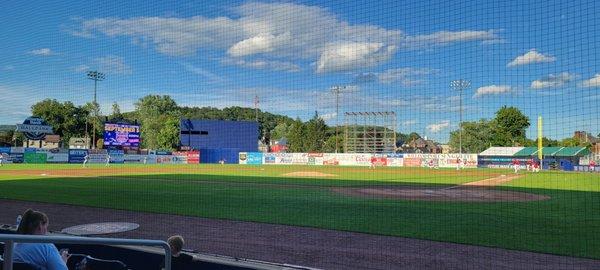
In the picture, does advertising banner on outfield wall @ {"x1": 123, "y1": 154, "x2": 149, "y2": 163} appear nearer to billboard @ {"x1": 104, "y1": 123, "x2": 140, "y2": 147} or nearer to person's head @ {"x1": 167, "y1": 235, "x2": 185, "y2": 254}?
billboard @ {"x1": 104, "y1": 123, "x2": 140, "y2": 147}

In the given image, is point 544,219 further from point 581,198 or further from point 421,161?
point 421,161

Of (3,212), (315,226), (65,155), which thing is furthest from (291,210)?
(65,155)

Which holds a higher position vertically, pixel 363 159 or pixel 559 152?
pixel 559 152

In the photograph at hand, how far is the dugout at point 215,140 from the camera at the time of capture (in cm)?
5091

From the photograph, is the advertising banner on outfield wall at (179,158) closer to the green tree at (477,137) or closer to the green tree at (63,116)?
the green tree at (63,116)

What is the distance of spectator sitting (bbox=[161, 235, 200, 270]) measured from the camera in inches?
175

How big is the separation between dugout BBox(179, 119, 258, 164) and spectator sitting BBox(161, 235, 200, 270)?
146ft

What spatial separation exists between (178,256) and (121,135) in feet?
124

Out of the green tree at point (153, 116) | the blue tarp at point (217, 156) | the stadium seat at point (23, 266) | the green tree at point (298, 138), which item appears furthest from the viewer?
the green tree at point (153, 116)

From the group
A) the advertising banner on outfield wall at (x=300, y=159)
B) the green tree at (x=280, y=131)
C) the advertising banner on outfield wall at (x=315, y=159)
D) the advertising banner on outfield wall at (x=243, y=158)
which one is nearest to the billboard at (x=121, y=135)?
the advertising banner on outfield wall at (x=243, y=158)

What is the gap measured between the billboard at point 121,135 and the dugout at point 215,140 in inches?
377

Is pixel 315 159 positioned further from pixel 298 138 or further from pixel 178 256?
pixel 178 256

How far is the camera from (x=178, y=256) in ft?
14.7

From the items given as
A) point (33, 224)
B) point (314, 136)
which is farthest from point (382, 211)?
point (314, 136)
